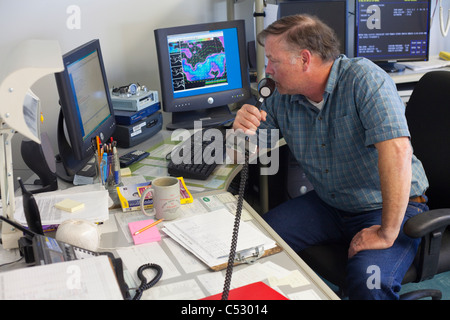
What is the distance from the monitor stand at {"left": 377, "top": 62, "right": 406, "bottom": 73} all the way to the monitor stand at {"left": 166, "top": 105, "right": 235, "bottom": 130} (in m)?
1.00

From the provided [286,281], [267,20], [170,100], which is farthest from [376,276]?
[267,20]

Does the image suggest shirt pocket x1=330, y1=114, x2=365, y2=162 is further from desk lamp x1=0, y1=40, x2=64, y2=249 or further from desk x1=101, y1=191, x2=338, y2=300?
desk lamp x1=0, y1=40, x2=64, y2=249

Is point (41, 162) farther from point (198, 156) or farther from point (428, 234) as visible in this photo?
point (428, 234)

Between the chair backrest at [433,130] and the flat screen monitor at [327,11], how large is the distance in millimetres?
1015

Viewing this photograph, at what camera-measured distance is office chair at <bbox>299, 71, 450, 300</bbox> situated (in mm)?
1484

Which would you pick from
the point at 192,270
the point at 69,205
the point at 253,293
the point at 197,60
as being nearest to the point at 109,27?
the point at 197,60

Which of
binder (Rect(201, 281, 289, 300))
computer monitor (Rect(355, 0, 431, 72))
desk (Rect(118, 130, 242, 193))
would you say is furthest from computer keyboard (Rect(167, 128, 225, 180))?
computer monitor (Rect(355, 0, 431, 72))

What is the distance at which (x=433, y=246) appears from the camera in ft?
4.89

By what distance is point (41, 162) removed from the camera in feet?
5.29

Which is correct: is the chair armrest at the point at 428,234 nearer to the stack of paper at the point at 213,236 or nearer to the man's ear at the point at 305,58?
the stack of paper at the point at 213,236

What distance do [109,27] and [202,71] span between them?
19.4 inches

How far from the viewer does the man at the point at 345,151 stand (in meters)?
1.53

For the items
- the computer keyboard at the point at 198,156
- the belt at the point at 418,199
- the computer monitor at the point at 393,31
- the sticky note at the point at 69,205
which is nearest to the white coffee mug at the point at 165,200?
the sticky note at the point at 69,205
